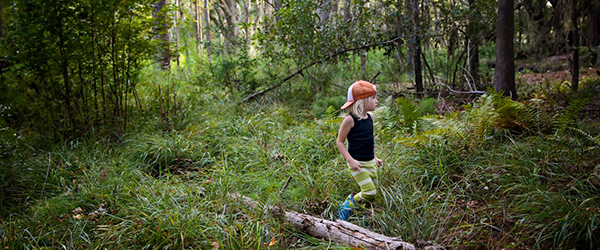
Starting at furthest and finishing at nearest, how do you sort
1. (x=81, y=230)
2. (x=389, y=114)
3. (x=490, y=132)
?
(x=389, y=114)
(x=490, y=132)
(x=81, y=230)

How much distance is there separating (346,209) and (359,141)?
694 mm

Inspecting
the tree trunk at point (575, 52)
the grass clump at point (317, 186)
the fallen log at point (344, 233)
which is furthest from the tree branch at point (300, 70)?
the fallen log at point (344, 233)

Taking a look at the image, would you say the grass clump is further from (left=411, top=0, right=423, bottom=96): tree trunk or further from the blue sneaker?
(left=411, top=0, right=423, bottom=96): tree trunk

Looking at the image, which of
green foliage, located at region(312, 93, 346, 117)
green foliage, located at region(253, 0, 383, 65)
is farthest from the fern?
green foliage, located at region(253, 0, 383, 65)

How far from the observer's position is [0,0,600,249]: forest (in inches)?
132

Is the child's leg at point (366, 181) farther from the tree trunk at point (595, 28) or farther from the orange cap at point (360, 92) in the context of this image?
the tree trunk at point (595, 28)

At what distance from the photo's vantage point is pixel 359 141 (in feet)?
12.3

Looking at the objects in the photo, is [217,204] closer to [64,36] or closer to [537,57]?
[64,36]

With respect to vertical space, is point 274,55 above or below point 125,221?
above

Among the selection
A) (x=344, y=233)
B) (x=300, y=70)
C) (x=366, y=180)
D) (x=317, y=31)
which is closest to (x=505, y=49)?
(x=317, y=31)

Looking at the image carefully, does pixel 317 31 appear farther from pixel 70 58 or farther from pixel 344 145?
pixel 344 145

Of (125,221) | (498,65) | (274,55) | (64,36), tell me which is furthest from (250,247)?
(274,55)

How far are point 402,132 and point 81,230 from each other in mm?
4166

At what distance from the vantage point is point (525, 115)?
4746mm
